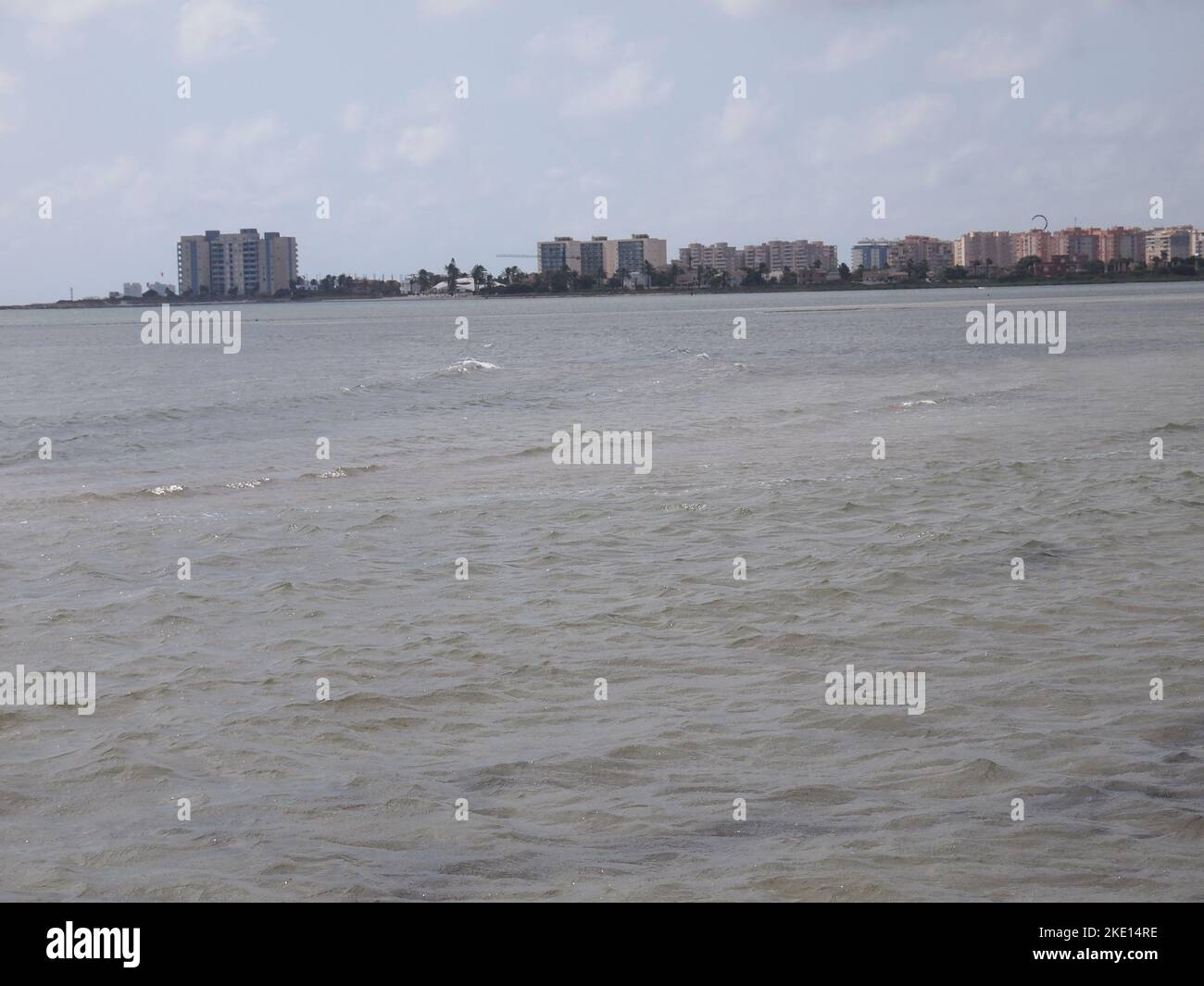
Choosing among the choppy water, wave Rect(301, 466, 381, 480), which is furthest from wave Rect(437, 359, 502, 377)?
wave Rect(301, 466, 381, 480)

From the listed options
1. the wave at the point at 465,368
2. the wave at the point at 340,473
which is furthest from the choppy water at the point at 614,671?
the wave at the point at 465,368

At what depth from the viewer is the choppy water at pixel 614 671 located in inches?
251

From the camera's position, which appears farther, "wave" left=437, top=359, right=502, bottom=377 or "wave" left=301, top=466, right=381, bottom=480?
"wave" left=437, top=359, right=502, bottom=377

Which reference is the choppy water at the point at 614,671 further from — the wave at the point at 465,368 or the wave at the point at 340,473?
the wave at the point at 465,368

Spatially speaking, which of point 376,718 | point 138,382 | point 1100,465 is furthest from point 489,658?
point 138,382

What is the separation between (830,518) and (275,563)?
632 cm

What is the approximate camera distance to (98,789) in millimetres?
7422

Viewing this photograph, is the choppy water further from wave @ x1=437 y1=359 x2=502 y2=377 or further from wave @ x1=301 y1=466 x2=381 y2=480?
wave @ x1=437 y1=359 x2=502 y2=377

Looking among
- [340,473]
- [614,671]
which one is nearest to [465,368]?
[340,473]

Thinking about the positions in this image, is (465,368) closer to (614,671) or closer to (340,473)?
(340,473)

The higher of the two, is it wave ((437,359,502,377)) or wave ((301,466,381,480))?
wave ((437,359,502,377))

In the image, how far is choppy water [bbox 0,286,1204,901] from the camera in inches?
251

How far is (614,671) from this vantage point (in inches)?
374
